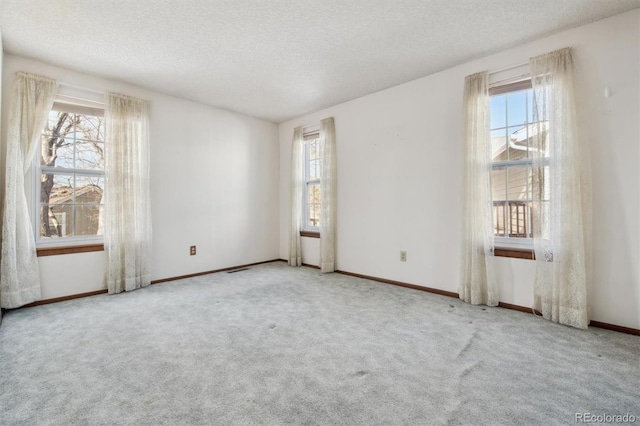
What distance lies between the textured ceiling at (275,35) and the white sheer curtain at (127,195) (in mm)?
443

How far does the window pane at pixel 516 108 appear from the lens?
2889 mm

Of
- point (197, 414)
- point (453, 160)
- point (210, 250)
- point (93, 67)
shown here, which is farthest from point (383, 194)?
point (93, 67)

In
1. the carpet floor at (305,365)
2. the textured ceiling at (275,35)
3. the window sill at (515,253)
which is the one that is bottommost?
the carpet floor at (305,365)

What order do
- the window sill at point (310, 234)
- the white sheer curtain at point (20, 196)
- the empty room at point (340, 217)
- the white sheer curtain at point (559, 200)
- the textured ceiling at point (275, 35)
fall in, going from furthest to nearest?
the window sill at point (310, 234), the white sheer curtain at point (20, 196), the white sheer curtain at point (559, 200), the textured ceiling at point (275, 35), the empty room at point (340, 217)

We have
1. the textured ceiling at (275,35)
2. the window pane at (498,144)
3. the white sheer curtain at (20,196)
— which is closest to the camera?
the textured ceiling at (275,35)

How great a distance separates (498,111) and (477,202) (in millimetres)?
1003

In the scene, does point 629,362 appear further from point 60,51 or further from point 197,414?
point 60,51

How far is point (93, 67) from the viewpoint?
124 inches

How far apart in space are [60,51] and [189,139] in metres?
1.59

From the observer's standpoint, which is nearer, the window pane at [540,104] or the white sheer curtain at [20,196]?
the window pane at [540,104]

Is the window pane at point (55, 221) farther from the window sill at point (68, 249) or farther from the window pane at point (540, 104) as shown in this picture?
the window pane at point (540, 104)

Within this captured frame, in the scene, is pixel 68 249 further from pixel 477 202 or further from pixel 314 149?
pixel 477 202

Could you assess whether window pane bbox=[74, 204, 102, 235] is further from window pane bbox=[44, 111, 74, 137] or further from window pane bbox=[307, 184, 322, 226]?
window pane bbox=[307, 184, 322, 226]

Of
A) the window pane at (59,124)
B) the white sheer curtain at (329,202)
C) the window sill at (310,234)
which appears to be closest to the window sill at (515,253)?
the white sheer curtain at (329,202)
